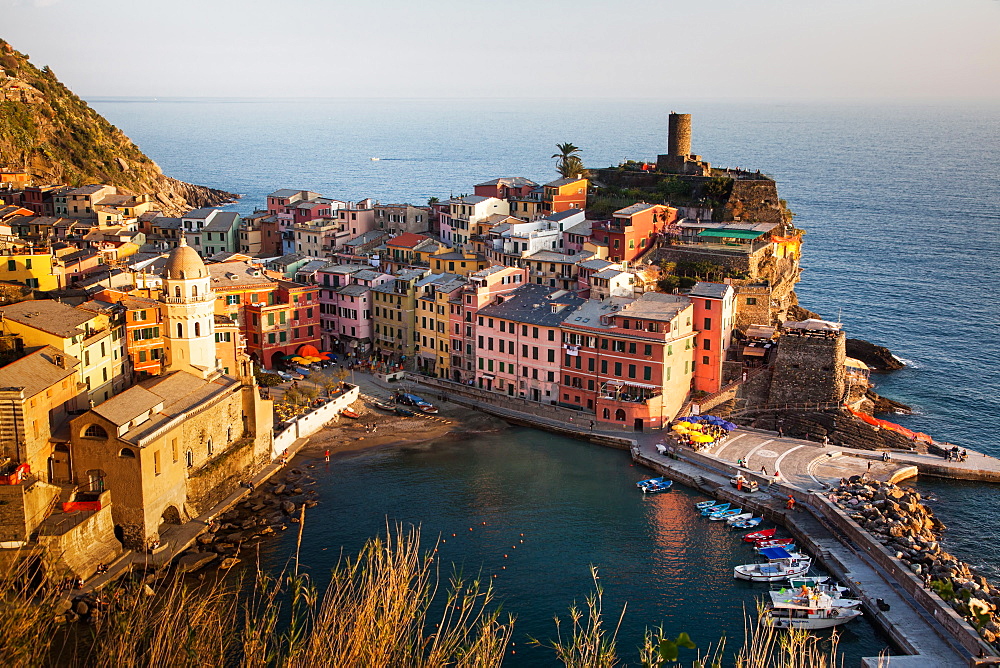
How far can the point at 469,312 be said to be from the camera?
63.4 m

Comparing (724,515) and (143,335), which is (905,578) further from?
(143,335)

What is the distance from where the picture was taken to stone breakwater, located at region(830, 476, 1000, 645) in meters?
36.1

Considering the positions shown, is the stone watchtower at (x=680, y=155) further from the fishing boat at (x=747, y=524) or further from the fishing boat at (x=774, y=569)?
the fishing boat at (x=774, y=569)

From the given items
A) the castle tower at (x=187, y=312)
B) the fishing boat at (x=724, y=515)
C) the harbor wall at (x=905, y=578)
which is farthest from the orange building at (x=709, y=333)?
the castle tower at (x=187, y=312)

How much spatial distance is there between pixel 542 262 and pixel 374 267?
12.6 metres

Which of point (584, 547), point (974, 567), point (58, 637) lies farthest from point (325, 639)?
point (974, 567)

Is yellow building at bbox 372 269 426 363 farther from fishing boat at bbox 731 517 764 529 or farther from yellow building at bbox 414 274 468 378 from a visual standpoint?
fishing boat at bbox 731 517 764 529

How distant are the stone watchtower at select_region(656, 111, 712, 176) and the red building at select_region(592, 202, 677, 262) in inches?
468

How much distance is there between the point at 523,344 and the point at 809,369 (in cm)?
1726

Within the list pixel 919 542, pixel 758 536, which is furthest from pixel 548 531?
pixel 919 542

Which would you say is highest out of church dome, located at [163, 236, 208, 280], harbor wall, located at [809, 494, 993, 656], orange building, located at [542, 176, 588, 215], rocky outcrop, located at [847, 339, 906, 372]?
orange building, located at [542, 176, 588, 215]

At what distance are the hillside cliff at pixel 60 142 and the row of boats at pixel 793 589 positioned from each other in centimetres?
8550

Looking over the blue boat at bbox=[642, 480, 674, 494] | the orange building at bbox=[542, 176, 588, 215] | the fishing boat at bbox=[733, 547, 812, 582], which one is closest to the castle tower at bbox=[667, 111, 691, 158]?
the orange building at bbox=[542, 176, 588, 215]

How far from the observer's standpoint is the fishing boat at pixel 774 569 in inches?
1593
